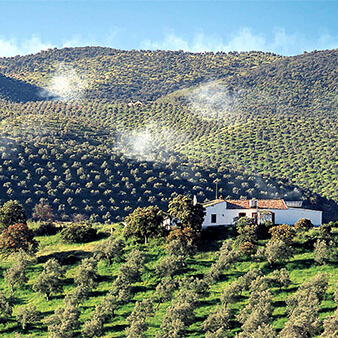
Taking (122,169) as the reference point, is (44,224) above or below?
below

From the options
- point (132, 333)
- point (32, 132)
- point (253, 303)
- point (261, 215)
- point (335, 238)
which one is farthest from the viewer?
point (32, 132)

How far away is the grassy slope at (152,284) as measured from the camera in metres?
Answer: 63.2

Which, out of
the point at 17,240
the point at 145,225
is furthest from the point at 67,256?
the point at 145,225

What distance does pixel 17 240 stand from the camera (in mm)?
79812

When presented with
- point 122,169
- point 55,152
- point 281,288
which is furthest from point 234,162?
point 281,288

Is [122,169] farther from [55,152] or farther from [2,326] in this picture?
[2,326]

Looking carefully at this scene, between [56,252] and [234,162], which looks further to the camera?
[234,162]

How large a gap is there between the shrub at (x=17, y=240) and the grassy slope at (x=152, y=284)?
172cm

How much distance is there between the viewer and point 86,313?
217 ft

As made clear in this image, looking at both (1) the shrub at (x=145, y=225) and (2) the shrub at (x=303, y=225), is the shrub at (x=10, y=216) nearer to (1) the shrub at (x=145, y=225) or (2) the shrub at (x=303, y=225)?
(1) the shrub at (x=145, y=225)

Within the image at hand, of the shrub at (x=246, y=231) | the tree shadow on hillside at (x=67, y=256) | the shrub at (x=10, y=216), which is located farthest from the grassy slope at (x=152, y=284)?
the shrub at (x=10, y=216)

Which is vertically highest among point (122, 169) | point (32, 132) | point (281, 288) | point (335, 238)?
point (32, 132)

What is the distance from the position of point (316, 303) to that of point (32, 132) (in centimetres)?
12343

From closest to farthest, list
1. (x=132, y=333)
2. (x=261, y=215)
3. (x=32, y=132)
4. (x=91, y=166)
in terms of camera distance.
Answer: (x=132, y=333) < (x=261, y=215) < (x=91, y=166) < (x=32, y=132)
